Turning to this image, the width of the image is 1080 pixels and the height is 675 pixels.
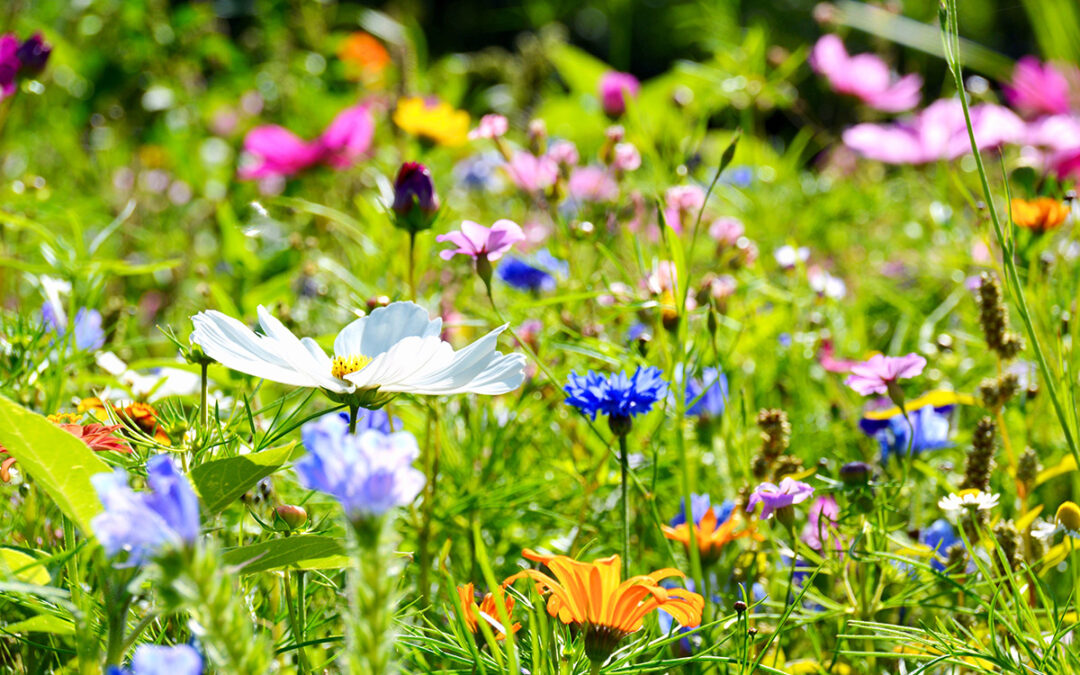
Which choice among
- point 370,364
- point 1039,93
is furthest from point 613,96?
point 1039,93

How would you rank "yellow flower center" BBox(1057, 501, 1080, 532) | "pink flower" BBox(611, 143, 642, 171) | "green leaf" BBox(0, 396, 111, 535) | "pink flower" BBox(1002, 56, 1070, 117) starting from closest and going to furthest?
1. "green leaf" BBox(0, 396, 111, 535)
2. "yellow flower center" BBox(1057, 501, 1080, 532)
3. "pink flower" BBox(611, 143, 642, 171)
4. "pink flower" BBox(1002, 56, 1070, 117)

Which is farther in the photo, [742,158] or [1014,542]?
[742,158]

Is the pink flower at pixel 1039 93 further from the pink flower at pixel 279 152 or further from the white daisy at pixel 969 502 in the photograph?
the white daisy at pixel 969 502

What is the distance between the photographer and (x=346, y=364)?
52cm

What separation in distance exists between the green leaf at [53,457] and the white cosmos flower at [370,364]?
70 millimetres

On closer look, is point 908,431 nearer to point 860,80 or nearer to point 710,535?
point 710,535

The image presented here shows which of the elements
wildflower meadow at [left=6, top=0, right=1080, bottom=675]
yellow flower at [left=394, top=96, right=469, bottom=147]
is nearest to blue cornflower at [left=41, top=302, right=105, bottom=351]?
wildflower meadow at [left=6, top=0, right=1080, bottom=675]

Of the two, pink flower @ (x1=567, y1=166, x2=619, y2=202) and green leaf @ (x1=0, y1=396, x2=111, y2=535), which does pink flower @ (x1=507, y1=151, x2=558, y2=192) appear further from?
green leaf @ (x1=0, y1=396, x2=111, y2=535)

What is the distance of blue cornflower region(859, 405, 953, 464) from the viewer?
0.68 m

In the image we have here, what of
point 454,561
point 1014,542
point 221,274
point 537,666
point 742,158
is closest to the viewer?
point 537,666

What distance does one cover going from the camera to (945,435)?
71cm

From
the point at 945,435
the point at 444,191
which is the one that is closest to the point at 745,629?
the point at 945,435

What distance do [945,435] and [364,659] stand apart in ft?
1.78

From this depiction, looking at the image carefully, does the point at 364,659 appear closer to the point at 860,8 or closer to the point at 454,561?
the point at 454,561
